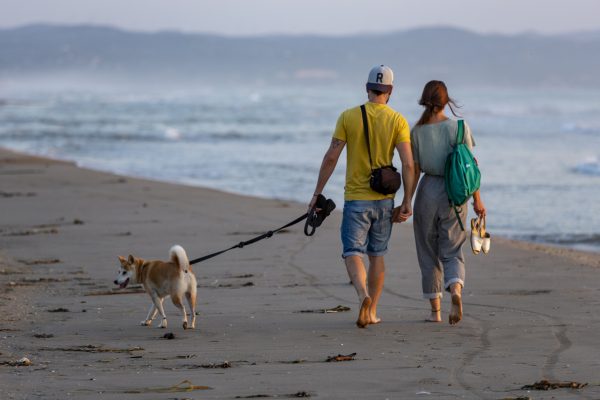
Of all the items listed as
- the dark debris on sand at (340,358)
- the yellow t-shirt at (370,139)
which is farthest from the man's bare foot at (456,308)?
the dark debris on sand at (340,358)

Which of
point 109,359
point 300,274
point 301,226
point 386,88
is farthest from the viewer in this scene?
point 301,226

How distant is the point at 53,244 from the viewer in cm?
1133

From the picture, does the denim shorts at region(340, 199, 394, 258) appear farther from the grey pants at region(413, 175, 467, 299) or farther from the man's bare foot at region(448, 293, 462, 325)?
the man's bare foot at region(448, 293, 462, 325)

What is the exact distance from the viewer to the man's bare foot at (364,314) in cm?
694

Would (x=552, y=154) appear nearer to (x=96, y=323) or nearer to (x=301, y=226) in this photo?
(x=301, y=226)

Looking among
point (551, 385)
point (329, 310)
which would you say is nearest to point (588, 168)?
point (329, 310)

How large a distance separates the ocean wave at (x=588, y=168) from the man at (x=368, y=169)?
15.5m

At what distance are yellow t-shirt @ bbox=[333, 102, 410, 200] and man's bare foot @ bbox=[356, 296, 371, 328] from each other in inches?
26.7

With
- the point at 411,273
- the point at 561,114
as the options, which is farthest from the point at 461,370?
the point at 561,114

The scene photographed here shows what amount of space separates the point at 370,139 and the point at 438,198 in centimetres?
61

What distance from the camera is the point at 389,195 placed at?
695 cm

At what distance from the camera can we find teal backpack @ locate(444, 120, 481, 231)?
6773 millimetres

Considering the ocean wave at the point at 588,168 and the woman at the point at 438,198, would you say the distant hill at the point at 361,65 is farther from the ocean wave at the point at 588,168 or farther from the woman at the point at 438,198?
the woman at the point at 438,198

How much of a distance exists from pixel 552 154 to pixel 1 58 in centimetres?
15664
